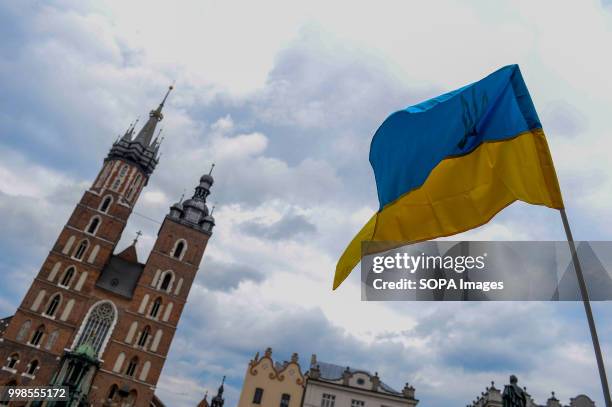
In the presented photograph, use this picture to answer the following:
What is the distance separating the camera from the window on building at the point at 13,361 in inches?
1658

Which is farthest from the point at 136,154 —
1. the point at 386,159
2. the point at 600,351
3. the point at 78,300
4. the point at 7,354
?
the point at 600,351

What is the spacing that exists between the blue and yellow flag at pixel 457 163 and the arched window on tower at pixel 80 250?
49782 mm

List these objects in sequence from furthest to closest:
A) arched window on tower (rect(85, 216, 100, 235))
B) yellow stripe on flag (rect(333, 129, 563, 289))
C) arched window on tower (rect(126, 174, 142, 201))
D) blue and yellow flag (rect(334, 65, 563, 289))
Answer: arched window on tower (rect(126, 174, 142, 201)) < arched window on tower (rect(85, 216, 100, 235)) < blue and yellow flag (rect(334, 65, 563, 289)) < yellow stripe on flag (rect(333, 129, 563, 289))

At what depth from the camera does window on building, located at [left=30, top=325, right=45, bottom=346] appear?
144 feet

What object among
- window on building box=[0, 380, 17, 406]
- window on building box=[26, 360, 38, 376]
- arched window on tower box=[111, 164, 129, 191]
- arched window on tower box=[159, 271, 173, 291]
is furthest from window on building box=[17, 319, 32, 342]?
arched window on tower box=[111, 164, 129, 191]

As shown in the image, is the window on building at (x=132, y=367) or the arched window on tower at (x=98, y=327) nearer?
the arched window on tower at (x=98, y=327)

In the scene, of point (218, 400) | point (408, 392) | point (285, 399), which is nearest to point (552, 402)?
point (408, 392)

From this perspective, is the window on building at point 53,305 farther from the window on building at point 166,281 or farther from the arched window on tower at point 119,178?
the arched window on tower at point 119,178

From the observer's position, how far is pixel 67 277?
48625 mm

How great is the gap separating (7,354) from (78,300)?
7852 mm

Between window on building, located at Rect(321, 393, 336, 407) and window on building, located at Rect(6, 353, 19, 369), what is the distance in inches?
1193

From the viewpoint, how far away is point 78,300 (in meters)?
47.4

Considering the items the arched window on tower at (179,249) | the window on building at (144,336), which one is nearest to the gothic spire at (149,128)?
the arched window on tower at (179,249)

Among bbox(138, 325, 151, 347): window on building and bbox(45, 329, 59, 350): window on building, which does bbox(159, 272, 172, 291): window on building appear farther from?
bbox(45, 329, 59, 350): window on building
